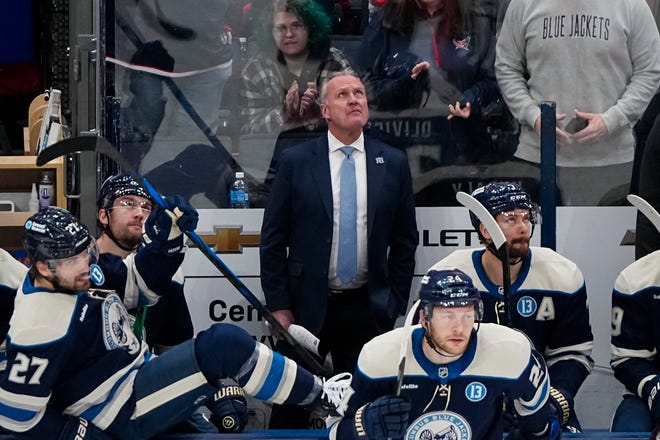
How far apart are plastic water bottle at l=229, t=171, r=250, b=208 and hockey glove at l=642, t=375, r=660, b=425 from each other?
159cm

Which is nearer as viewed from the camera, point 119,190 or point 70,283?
point 70,283

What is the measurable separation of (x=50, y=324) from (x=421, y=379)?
0.98m

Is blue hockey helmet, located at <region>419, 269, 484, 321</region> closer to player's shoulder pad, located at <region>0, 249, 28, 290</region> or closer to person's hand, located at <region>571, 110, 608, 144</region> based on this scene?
player's shoulder pad, located at <region>0, 249, 28, 290</region>

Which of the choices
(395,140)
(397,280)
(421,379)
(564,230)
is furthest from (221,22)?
(421,379)

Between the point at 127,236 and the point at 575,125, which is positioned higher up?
the point at 575,125

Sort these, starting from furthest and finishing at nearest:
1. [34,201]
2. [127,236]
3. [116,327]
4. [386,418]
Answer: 1. [34,201]
2. [127,236]
3. [116,327]
4. [386,418]

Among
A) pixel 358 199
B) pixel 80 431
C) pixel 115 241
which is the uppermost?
pixel 358 199

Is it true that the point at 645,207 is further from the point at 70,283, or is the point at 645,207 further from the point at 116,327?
the point at 70,283

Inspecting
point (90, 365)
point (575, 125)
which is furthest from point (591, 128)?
point (90, 365)

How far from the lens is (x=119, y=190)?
462 cm

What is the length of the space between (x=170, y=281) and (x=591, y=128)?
1.70m

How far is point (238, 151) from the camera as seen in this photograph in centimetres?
517

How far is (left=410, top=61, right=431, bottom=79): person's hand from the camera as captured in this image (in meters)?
5.16

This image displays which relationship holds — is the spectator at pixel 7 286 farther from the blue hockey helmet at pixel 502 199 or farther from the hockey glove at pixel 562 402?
the hockey glove at pixel 562 402
